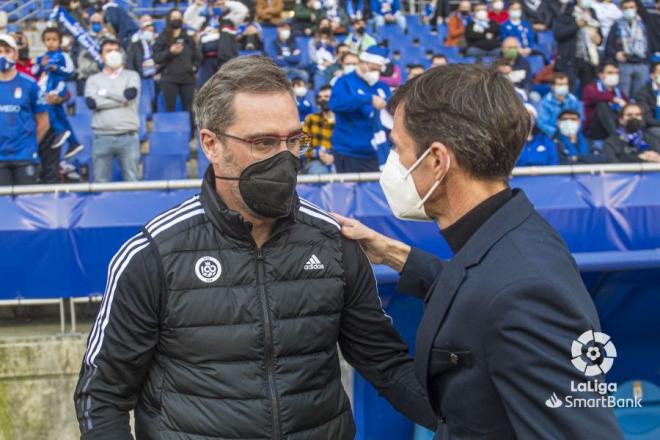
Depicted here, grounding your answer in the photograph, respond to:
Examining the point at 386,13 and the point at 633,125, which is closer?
the point at 633,125

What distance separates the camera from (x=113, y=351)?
2.36 metres

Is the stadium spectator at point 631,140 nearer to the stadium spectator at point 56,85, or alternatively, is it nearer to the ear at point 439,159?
the stadium spectator at point 56,85

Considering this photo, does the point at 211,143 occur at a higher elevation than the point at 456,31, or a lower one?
higher

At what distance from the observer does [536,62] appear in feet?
45.4

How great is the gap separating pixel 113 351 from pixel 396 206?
883 mm

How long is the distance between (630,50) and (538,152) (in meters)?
5.07

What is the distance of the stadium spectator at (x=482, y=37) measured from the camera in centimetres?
1383

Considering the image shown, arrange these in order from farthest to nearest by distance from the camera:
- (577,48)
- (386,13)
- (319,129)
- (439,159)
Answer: (386,13)
(577,48)
(319,129)
(439,159)

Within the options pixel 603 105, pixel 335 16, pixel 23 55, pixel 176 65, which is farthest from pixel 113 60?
pixel 603 105

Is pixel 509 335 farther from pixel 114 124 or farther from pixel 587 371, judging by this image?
pixel 114 124

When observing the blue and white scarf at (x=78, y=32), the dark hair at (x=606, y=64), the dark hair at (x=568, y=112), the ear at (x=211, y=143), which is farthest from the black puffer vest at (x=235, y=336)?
the dark hair at (x=606, y=64)

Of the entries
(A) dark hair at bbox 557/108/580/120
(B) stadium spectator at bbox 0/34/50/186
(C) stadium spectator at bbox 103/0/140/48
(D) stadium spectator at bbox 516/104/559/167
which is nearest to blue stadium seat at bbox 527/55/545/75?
(A) dark hair at bbox 557/108/580/120

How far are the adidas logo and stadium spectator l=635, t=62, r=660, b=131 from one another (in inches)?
349

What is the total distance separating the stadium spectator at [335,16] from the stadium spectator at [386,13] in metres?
0.95
